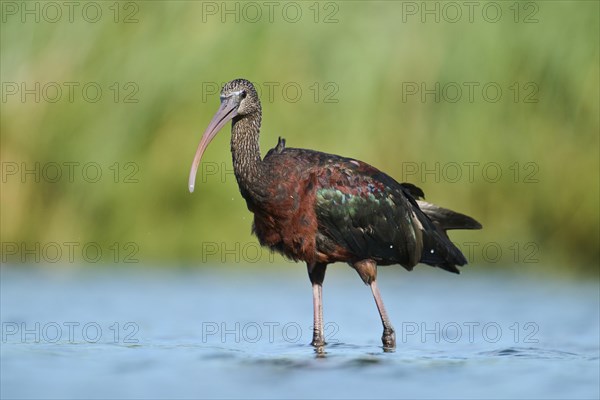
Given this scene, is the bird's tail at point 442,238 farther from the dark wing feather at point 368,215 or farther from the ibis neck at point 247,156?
the ibis neck at point 247,156

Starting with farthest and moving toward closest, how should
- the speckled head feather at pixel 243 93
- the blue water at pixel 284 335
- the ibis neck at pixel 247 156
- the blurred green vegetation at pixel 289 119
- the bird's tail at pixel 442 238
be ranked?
the blurred green vegetation at pixel 289 119
the bird's tail at pixel 442 238
the speckled head feather at pixel 243 93
the ibis neck at pixel 247 156
the blue water at pixel 284 335

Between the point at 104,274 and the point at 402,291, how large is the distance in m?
2.73

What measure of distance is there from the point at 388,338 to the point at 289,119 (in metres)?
3.13

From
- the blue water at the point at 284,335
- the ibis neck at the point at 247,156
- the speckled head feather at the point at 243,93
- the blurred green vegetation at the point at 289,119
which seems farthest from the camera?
the blurred green vegetation at the point at 289,119

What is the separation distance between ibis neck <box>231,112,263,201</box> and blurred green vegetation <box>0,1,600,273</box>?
2.58m

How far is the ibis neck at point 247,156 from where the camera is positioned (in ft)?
35.6

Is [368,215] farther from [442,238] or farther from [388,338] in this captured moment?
[388,338]

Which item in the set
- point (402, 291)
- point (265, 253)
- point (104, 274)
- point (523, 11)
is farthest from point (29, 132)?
point (523, 11)

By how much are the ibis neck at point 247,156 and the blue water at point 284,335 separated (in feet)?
3.73

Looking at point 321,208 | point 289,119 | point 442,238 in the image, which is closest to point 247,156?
point 321,208

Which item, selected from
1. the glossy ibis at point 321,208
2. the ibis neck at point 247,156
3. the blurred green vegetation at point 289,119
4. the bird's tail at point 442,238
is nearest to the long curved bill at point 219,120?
the glossy ibis at point 321,208

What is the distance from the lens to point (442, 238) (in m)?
11.7

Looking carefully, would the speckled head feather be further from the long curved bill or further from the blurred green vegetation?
the blurred green vegetation

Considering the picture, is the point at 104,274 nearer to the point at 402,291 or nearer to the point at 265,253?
the point at 265,253
